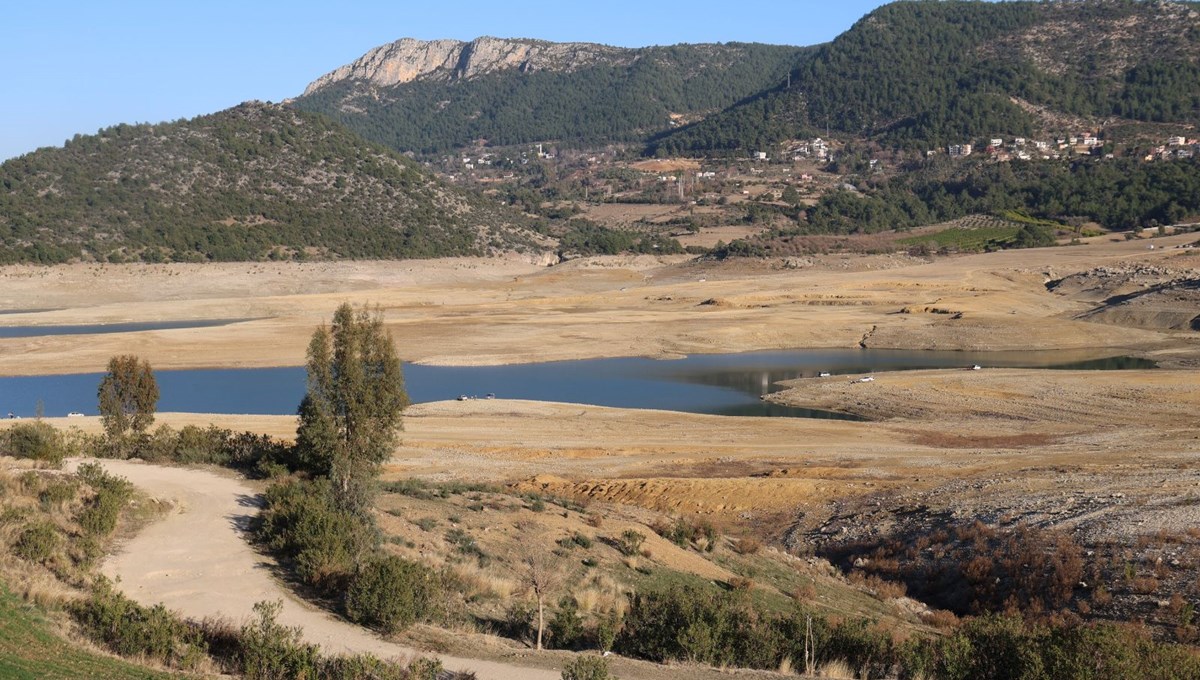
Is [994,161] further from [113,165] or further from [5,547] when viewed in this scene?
[5,547]

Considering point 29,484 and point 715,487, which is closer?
point 29,484

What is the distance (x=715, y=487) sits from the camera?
2959 cm

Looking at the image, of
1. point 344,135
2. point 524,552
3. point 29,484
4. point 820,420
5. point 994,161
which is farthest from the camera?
point 994,161

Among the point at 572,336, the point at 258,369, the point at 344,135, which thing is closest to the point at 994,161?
the point at 344,135

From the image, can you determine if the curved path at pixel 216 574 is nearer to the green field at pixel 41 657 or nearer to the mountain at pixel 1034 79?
the green field at pixel 41 657

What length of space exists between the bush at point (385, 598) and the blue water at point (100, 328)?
2436 inches

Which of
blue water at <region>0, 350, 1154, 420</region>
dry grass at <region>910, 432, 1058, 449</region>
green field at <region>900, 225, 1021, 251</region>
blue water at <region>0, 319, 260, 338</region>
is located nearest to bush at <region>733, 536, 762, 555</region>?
dry grass at <region>910, 432, 1058, 449</region>

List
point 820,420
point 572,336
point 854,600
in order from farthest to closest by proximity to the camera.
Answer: point 572,336 → point 820,420 → point 854,600

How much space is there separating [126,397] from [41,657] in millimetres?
15727

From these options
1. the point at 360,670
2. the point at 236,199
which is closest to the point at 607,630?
the point at 360,670

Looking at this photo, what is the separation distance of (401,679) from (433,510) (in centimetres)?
896

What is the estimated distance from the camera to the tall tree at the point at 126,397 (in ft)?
85.1

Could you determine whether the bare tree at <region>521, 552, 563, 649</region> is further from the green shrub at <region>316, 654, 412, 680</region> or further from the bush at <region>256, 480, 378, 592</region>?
the green shrub at <region>316, 654, 412, 680</region>

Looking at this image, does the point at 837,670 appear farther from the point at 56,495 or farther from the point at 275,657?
the point at 56,495
